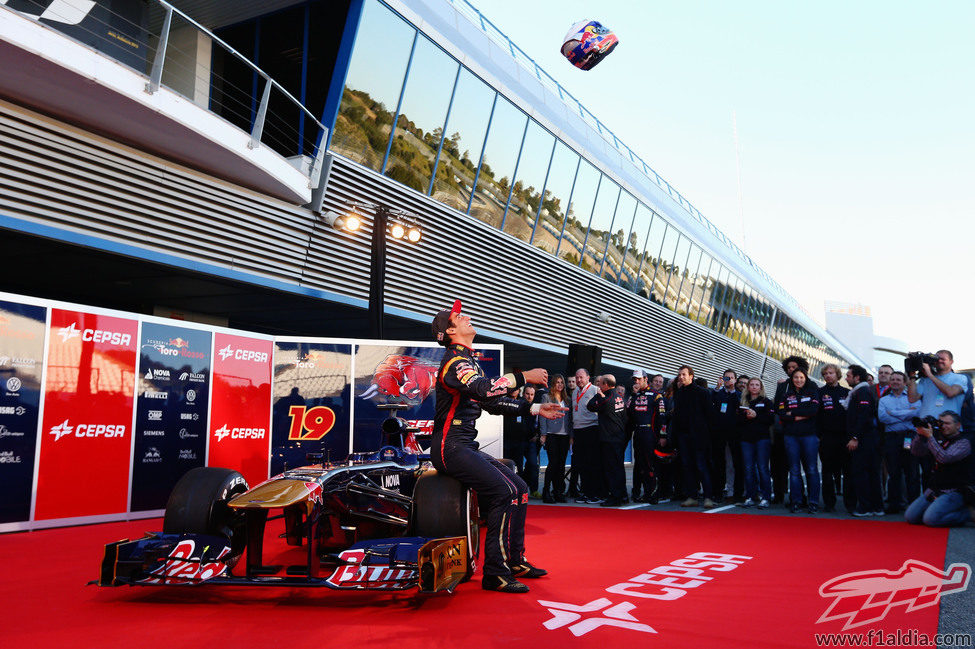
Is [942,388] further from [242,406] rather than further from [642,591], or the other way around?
[242,406]

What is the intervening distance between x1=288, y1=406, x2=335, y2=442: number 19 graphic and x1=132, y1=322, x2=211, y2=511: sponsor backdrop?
1207 millimetres

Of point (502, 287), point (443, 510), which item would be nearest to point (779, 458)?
point (443, 510)

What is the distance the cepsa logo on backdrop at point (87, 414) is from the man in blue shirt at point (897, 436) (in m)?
8.85

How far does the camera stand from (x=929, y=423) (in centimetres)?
733

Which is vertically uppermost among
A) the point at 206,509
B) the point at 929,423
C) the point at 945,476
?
the point at 929,423

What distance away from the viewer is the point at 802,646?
125 inches

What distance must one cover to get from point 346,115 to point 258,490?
9325 millimetres

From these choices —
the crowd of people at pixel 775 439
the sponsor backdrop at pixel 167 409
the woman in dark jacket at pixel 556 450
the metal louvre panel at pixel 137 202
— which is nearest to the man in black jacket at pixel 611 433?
the crowd of people at pixel 775 439

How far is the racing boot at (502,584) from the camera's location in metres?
4.31

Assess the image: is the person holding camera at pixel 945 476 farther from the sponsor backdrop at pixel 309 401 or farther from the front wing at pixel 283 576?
the sponsor backdrop at pixel 309 401

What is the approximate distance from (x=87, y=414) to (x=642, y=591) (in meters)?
6.45

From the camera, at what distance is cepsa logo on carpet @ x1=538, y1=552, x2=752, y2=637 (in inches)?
140

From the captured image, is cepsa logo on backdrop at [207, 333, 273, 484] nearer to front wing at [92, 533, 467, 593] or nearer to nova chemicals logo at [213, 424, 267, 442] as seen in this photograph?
nova chemicals logo at [213, 424, 267, 442]

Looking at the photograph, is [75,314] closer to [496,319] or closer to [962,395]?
[962,395]
